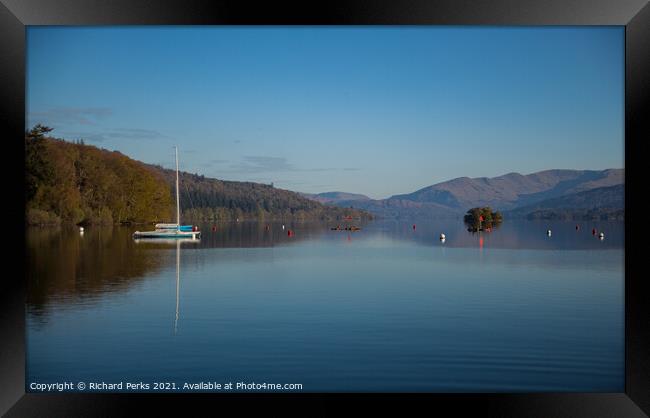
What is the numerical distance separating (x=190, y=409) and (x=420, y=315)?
7913mm

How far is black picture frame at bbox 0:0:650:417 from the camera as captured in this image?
675 centimetres

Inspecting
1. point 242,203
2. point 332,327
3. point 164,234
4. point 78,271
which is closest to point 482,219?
point 164,234

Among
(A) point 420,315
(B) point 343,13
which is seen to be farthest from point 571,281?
(B) point 343,13

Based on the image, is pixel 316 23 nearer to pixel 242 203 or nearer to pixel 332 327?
pixel 332 327

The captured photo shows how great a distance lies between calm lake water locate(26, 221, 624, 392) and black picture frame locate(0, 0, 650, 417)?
1.59 m

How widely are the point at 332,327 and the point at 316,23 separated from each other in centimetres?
659

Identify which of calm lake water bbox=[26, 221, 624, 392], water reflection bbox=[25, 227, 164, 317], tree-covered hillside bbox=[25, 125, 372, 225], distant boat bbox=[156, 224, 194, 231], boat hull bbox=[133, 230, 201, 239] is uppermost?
tree-covered hillside bbox=[25, 125, 372, 225]

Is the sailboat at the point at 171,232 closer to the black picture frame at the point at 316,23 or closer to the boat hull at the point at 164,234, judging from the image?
the boat hull at the point at 164,234

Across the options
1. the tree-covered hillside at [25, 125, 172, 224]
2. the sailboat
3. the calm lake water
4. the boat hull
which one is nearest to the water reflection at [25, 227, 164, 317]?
the calm lake water

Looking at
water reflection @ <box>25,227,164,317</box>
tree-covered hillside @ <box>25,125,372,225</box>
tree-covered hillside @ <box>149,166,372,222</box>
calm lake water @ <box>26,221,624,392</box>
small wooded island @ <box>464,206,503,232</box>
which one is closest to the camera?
calm lake water @ <box>26,221,624,392</box>

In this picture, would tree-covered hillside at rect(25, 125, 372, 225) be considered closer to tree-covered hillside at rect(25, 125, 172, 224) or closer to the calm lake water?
tree-covered hillside at rect(25, 125, 172, 224)

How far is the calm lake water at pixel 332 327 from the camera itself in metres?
8.93

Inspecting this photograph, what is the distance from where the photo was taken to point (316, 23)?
24.1 ft

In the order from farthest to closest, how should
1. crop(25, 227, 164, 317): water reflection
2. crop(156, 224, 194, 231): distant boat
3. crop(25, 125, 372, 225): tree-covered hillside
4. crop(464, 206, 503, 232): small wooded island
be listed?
crop(464, 206, 503, 232): small wooded island, crop(156, 224, 194, 231): distant boat, crop(25, 125, 372, 225): tree-covered hillside, crop(25, 227, 164, 317): water reflection
